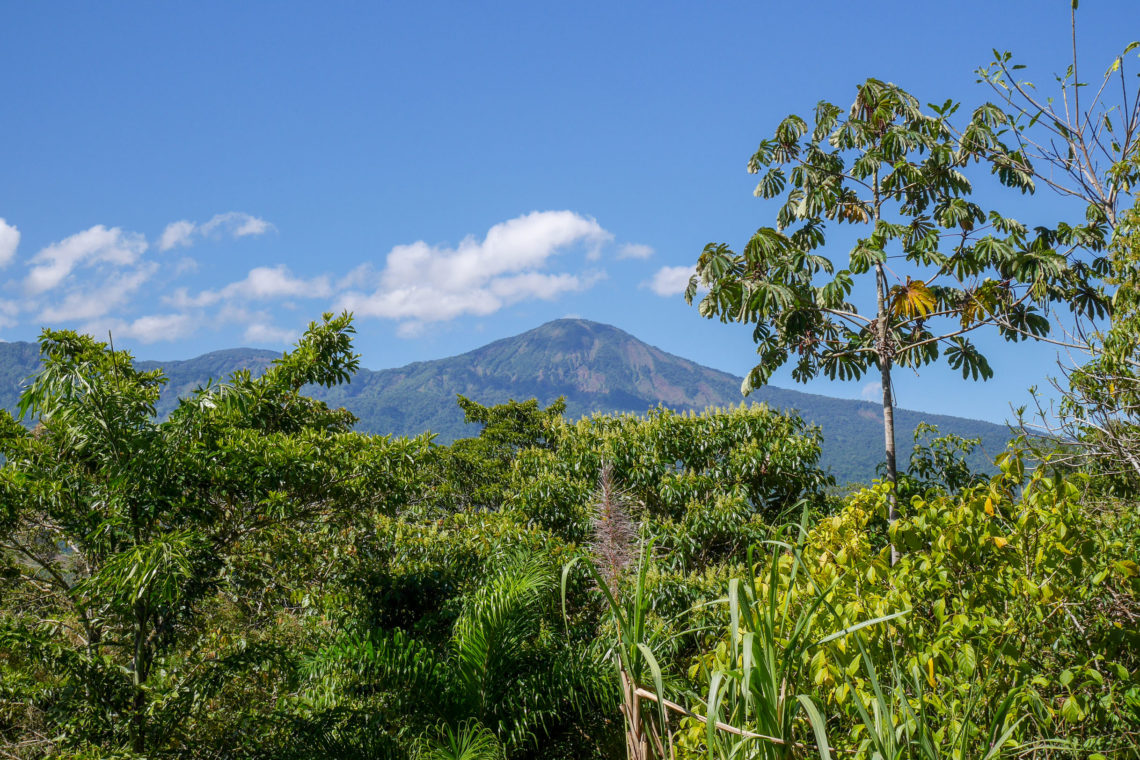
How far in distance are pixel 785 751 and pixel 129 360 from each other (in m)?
5.13

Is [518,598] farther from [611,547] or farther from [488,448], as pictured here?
[488,448]

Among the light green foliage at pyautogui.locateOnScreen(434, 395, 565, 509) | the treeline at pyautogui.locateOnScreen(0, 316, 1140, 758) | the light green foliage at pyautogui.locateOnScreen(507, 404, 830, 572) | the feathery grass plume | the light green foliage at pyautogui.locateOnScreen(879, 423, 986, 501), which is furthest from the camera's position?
the light green foliage at pyautogui.locateOnScreen(434, 395, 565, 509)

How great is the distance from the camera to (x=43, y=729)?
5.48 meters

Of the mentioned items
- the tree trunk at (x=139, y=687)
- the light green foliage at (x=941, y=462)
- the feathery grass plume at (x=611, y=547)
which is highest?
the light green foliage at (x=941, y=462)

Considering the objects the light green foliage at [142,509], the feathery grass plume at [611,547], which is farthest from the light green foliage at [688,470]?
the light green foliage at [142,509]

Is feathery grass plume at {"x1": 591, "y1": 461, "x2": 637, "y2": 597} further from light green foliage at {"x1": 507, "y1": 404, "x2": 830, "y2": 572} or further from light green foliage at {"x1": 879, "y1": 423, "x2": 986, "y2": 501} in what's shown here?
light green foliage at {"x1": 879, "y1": 423, "x2": 986, "y2": 501}

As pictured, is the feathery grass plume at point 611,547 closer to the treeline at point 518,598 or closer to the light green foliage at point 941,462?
the treeline at point 518,598

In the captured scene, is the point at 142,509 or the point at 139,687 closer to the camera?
the point at 139,687

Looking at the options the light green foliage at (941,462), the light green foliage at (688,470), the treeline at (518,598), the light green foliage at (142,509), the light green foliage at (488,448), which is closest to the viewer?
the treeline at (518,598)

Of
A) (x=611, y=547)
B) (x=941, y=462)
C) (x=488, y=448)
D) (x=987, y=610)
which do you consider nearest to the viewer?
(x=987, y=610)

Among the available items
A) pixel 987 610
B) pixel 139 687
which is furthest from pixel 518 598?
pixel 987 610

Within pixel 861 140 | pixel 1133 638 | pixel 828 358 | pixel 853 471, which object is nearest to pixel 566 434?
pixel 828 358

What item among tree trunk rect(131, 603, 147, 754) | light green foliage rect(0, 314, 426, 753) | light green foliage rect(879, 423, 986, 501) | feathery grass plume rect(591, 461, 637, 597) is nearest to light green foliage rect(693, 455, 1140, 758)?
feathery grass plume rect(591, 461, 637, 597)

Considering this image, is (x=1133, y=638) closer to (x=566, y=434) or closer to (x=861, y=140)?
(x=566, y=434)
